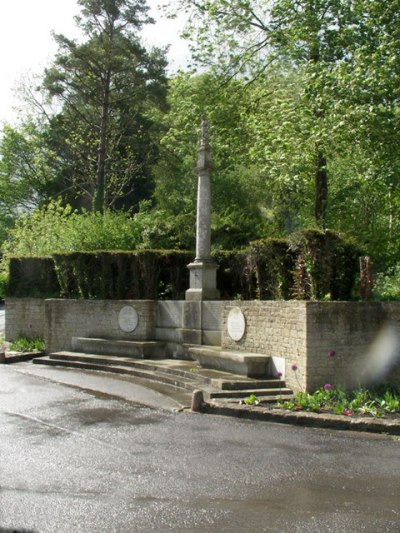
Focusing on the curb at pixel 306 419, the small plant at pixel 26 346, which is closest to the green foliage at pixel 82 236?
the small plant at pixel 26 346

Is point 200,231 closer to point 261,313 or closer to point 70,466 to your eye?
point 261,313

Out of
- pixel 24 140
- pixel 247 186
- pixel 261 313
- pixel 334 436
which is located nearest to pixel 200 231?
pixel 261 313

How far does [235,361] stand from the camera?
12242mm

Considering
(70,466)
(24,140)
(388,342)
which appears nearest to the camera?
(70,466)

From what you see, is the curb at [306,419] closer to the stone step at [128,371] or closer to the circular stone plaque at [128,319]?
the stone step at [128,371]

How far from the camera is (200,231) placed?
15.4m

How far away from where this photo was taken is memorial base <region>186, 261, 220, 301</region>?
592 inches

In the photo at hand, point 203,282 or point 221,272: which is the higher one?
point 221,272

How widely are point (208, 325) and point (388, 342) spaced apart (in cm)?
501

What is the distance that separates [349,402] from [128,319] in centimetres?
815

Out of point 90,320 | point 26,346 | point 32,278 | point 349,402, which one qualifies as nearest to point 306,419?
point 349,402

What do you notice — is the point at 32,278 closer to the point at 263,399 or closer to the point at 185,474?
the point at 263,399

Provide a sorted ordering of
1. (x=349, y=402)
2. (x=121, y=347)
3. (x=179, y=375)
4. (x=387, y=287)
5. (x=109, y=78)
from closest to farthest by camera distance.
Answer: (x=349, y=402) < (x=387, y=287) < (x=179, y=375) < (x=121, y=347) < (x=109, y=78)

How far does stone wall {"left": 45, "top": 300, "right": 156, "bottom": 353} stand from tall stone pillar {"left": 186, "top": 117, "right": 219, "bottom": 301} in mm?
1676
